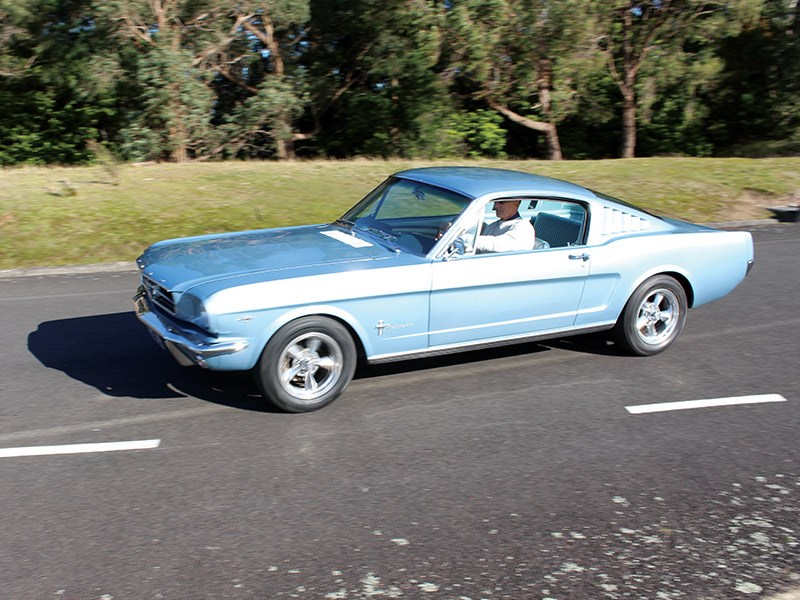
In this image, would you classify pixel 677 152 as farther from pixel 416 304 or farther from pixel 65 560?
pixel 65 560

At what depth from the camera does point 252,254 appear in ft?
20.5

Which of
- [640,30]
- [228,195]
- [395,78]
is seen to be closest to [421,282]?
[228,195]

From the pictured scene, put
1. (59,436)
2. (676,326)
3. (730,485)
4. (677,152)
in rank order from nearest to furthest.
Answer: (730,485) < (59,436) < (676,326) < (677,152)

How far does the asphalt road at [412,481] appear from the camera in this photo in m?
3.93

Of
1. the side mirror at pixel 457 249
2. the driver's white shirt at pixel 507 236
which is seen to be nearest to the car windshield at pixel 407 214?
the side mirror at pixel 457 249

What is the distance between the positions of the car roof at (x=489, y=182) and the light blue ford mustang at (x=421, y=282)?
18mm

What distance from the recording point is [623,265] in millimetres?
6848

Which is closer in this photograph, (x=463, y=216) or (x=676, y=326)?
(x=463, y=216)

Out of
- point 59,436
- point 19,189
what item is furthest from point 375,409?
point 19,189

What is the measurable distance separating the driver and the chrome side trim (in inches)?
27.2

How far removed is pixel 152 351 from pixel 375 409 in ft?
7.29

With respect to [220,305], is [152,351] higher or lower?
lower

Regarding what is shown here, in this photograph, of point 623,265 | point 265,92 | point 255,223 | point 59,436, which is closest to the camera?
point 59,436

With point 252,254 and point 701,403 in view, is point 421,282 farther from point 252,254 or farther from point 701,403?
point 701,403
